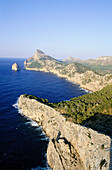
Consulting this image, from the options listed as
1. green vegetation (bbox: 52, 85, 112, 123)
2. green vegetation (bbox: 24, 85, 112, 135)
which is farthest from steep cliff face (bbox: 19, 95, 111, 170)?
green vegetation (bbox: 52, 85, 112, 123)

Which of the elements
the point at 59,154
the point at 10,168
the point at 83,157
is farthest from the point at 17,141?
the point at 83,157

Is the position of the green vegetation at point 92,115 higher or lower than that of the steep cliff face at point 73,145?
higher

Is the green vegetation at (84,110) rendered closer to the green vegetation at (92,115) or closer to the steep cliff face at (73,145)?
the green vegetation at (92,115)

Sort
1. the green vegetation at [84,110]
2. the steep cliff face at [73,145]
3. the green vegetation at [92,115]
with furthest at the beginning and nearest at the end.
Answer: the green vegetation at [84,110] < the green vegetation at [92,115] < the steep cliff face at [73,145]

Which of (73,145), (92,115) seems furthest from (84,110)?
(73,145)

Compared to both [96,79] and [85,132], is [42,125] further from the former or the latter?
[96,79]

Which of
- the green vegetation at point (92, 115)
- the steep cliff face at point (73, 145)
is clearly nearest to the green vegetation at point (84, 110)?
the green vegetation at point (92, 115)

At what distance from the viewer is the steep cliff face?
37397mm

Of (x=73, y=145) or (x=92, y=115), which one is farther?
(x=92, y=115)

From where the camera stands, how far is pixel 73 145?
5394 centimetres

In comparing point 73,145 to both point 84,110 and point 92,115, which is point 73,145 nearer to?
point 92,115

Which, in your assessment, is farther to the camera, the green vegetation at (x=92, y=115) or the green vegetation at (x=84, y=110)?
the green vegetation at (x=84, y=110)

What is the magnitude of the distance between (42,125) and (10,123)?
887 inches

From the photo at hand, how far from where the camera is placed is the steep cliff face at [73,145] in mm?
37397
